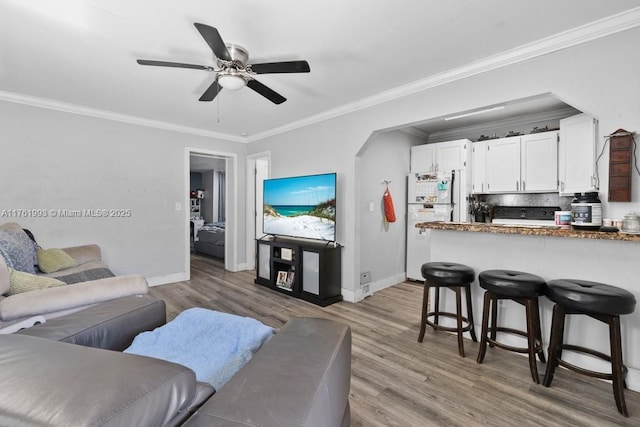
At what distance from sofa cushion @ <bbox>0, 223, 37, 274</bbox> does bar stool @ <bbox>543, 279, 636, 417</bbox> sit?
4000mm

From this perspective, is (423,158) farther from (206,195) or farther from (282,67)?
(206,195)

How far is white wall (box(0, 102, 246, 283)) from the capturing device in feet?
11.0

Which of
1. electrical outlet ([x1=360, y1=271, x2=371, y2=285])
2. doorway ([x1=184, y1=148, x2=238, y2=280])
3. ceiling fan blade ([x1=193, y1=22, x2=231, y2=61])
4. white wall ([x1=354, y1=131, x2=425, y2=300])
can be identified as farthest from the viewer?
doorway ([x1=184, y1=148, x2=238, y2=280])

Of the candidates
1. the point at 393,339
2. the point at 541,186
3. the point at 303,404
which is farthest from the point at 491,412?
the point at 541,186

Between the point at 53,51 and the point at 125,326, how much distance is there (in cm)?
247

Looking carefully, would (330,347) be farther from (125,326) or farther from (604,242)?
(604,242)

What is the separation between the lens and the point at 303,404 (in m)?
0.73

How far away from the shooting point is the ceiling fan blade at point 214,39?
5.29ft

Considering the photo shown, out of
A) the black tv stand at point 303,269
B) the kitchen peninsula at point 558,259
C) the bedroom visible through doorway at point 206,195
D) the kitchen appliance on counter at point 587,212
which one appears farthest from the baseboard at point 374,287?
the bedroom visible through doorway at point 206,195

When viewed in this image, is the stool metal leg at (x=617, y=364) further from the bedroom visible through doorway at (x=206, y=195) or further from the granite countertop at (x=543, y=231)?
the bedroom visible through doorway at (x=206, y=195)

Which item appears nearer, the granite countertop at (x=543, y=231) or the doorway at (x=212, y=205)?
the granite countertop at (x=543, y=231)

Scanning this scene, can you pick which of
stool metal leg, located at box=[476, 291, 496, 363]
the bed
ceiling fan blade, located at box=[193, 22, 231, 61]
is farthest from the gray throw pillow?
stool metal leg, located at box=[476, 291, 496, 363]

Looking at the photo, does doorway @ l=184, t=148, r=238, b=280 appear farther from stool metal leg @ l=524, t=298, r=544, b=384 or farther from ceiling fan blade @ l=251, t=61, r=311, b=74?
stool metal leg @ l=524, t=298, r=544, b=384

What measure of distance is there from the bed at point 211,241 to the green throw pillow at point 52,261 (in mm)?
3176
